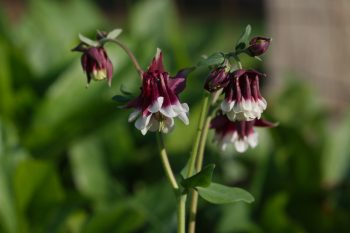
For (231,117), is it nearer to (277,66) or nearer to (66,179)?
(66,179)

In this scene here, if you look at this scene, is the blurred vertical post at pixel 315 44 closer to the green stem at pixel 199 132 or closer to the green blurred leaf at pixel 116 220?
the green blurred leaf at pixel 116 220

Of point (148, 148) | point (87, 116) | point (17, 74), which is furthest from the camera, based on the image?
point (148, 148)

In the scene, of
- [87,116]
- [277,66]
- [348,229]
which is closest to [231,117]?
[348,229]

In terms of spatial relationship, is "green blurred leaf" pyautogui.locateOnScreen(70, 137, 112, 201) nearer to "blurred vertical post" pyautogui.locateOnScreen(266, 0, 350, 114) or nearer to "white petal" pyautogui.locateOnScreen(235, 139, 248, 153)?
"white petal" pyautogui.locateOnScreen(235, 139, 248, 153)

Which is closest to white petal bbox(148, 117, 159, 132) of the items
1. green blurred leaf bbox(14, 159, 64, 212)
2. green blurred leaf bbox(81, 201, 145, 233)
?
green blurred leaf bbox(81, 201, 145, 233)

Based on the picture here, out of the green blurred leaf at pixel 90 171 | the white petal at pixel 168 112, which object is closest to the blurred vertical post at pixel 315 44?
the green blurred leaf at pixel 90 171

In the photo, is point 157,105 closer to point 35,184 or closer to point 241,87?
point 241,87

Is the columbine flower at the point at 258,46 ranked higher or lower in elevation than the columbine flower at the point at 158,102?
higher
